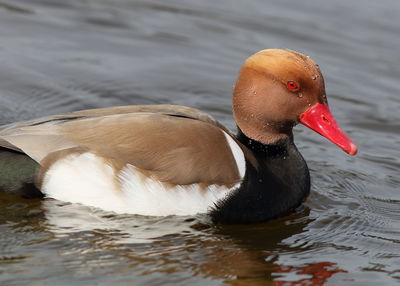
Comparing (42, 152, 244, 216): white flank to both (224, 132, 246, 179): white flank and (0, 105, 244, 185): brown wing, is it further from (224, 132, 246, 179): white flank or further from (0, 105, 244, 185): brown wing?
(224, 132, 246, 179): white flank

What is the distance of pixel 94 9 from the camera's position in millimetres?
11586

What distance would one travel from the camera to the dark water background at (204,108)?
19.3ft

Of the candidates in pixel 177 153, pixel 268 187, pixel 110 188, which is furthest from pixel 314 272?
pixel 110 188

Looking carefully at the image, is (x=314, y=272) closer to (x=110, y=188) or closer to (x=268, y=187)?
(x=268, y=187)

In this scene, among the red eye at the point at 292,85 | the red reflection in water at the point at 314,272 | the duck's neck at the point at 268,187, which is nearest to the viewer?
the red reflection in water at the point at 314,272

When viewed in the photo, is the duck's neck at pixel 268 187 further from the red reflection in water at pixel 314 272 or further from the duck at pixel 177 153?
the red reflection in water at pixel 314 272

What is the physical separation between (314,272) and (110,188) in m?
1.55

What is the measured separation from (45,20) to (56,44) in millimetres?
833

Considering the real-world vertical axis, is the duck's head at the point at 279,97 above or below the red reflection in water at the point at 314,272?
above

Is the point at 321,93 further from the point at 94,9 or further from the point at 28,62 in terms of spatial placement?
the point at 94,9

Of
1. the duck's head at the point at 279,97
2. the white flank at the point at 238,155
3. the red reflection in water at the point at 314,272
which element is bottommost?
the red reflection in water at the point at 314,272

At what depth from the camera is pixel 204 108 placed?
9211 millimetres

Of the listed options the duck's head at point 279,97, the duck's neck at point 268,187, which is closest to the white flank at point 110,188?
the duck's neck at point 268,187

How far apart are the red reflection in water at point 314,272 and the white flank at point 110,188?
2.69 ft
